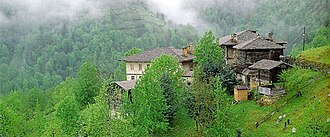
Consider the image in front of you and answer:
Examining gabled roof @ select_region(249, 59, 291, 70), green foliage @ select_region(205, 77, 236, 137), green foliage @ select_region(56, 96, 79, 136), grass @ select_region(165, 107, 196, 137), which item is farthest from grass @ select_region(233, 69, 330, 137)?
green foliage @ select_region(56, 96, 79, 136)

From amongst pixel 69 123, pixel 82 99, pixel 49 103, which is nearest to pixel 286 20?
pixel 49 103

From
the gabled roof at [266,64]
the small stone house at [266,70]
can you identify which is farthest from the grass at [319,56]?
the gabled roof at [266,64]

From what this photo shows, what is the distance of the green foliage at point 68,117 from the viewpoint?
155 feet

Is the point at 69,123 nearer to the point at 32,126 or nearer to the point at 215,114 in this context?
the point at 32,126

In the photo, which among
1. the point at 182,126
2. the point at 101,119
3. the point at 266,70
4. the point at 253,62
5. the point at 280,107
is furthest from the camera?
the point at 253,62

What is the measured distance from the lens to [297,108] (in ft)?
141

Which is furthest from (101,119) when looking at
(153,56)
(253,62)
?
(153,56)

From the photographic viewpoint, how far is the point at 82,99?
61750 millimetres

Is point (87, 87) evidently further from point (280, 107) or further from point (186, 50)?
point (280, 107)

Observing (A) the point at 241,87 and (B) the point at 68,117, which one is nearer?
(B) the point at 68,117

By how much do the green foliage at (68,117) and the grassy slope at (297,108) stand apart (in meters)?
19.0

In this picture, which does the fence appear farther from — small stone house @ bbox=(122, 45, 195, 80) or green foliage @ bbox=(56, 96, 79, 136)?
small stone house @ bbox=(122, 45, 195, 80)

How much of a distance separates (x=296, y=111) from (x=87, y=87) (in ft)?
106

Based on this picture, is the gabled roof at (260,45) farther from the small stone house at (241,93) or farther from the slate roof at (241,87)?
the small stone house at (241,93)
